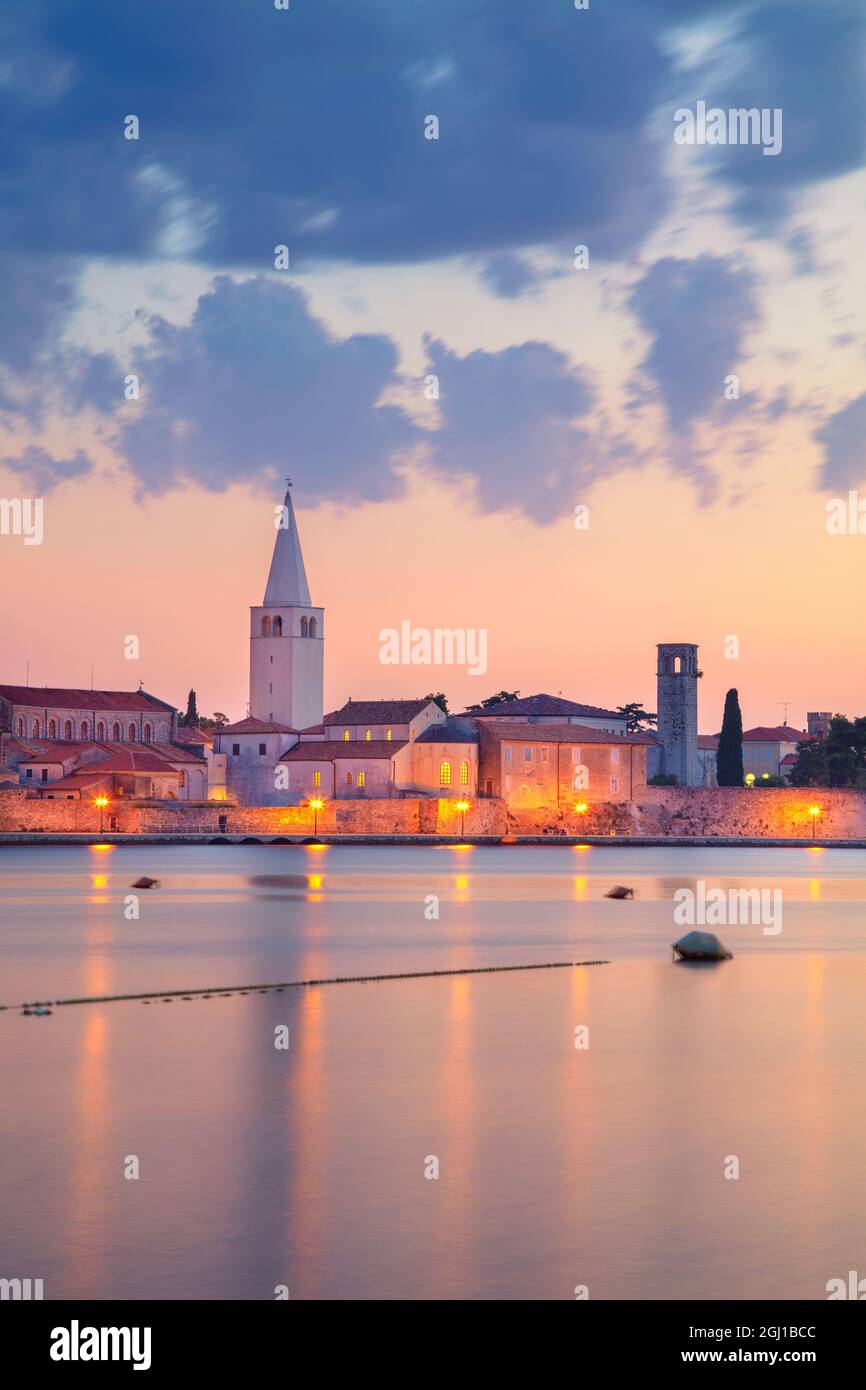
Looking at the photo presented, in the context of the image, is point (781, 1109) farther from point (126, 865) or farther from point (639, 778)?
point (639, 778)

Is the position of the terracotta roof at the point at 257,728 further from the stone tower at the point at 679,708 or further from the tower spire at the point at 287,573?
the stone tower at the point at 679,708

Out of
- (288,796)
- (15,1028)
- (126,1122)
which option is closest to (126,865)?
(288,796)

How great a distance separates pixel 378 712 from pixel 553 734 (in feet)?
23.9

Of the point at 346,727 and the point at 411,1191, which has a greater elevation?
the point at 346,727

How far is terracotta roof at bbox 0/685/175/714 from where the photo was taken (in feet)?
264

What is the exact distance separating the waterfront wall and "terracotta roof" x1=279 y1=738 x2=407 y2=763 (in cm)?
205

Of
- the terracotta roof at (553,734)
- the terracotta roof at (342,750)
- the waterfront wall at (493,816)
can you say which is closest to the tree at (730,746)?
the waterfront wall at (493,816)

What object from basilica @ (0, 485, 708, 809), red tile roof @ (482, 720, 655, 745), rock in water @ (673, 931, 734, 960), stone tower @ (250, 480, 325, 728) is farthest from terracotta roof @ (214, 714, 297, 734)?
rock in water @ (673, 931, 734, 960)

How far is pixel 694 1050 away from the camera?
14.5 metres

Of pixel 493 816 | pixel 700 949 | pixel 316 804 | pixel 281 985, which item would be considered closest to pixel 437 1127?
pixel 281 985

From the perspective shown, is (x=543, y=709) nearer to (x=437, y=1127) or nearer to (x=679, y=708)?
(x=679, y=708)

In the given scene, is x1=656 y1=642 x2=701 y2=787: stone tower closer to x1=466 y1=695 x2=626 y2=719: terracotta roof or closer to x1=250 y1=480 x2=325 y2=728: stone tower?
x1=466 y1=695 x2=626 y2=719: terracotta roof
